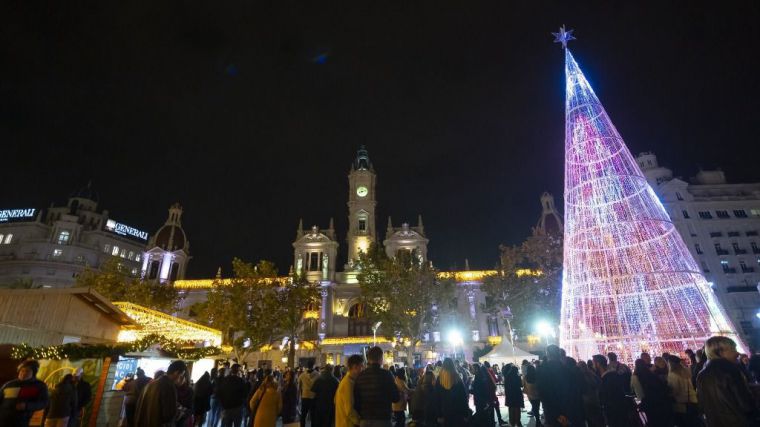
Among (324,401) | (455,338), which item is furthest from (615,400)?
→ (455,338)

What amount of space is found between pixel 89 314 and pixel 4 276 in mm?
53152

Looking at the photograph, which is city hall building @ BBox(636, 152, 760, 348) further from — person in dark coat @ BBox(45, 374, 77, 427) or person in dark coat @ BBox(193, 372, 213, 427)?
person in dark coat @ BBox(45, 374, 77, 427)

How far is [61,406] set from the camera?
8047mm

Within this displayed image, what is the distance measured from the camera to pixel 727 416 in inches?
189

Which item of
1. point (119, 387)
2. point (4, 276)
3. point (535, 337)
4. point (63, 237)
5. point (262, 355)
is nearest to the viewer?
point (119, 387)

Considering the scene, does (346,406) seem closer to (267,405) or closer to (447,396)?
(447,396)

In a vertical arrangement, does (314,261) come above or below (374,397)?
above

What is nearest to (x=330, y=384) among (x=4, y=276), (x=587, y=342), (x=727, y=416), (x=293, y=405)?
(x=293, y=405)

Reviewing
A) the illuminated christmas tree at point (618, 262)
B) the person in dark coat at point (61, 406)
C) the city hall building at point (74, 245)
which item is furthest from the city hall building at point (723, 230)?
the city hall building at point (74, 245)

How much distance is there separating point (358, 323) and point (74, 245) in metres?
46.2

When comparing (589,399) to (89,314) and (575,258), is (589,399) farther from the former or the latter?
(89,314)

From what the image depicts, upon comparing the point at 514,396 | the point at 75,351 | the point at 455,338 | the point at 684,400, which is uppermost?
the point at 455,338

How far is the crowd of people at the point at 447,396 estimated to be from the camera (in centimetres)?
512

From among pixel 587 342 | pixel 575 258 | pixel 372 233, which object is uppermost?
pixel 372 233
